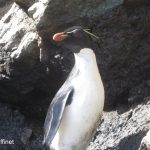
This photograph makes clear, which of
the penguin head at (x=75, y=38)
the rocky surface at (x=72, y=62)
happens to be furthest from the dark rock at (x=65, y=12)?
the penguin head at (x=75, y=38)

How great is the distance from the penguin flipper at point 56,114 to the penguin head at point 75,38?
285 millimetres

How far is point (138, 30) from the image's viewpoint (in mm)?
4395

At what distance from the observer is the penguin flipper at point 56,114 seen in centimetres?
379

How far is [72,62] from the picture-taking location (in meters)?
4.48

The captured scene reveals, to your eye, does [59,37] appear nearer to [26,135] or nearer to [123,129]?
[123,129]

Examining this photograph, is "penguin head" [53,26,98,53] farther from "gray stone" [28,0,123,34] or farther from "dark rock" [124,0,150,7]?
"dark rock" [124,0,150,7]

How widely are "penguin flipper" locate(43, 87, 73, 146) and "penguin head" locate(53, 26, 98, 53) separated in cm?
29

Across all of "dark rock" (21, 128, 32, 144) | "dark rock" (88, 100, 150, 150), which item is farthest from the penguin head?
"dark rock" (21, 128, 32, 144)

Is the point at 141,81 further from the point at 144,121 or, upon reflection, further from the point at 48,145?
the point at 48,145

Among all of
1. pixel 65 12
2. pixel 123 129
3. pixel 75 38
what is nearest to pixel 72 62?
pixel 65 12

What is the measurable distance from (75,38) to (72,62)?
0.54 meters

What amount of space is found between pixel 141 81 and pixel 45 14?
2.76 ft

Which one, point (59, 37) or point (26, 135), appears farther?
point (26, 135)

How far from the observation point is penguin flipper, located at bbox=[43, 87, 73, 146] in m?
3.79
